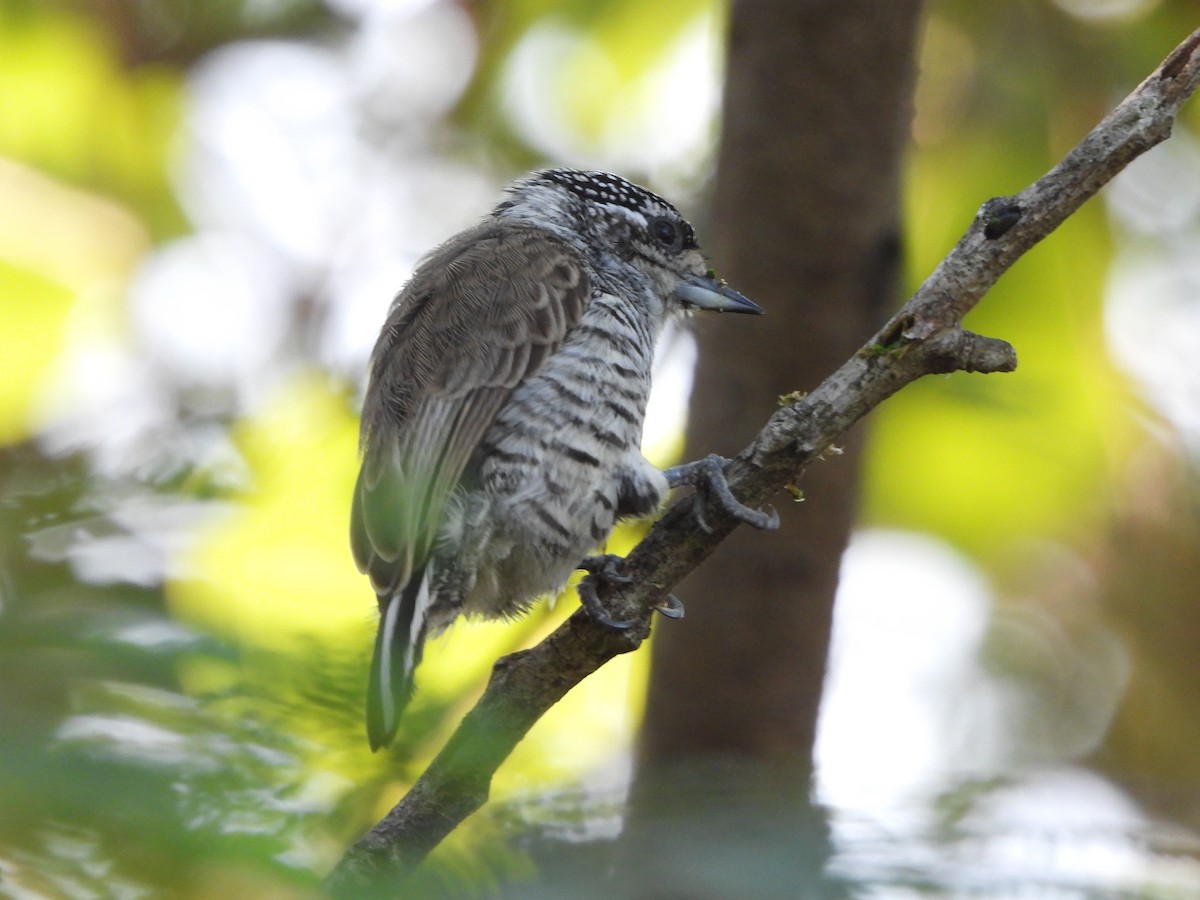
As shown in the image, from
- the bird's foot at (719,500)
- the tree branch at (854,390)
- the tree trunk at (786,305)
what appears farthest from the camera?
the tree trunk at (786,305)

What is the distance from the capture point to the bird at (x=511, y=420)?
270 centimetres

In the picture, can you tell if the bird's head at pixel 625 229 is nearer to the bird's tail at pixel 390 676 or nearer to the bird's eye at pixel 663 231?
the bird's eye at pixel 663 231

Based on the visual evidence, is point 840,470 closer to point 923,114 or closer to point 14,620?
point 923,114

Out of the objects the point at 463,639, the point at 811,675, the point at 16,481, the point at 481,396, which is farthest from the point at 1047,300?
the point at 16,481

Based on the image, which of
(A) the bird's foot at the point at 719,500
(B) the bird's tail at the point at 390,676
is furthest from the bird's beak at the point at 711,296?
(B) the bird's tail at the point at 390,676

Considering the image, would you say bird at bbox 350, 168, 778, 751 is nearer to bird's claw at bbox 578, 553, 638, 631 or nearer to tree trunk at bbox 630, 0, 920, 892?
bird's claw at bbox 578, 553, 638, 631

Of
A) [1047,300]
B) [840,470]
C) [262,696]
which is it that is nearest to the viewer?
[262,696]

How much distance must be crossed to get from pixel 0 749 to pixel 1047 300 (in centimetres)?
352

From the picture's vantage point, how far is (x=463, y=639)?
262 cm

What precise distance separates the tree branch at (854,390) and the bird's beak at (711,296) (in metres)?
1.07

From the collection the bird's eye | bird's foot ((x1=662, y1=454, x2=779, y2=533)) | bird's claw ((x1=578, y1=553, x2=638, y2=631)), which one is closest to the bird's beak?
the bird's eye

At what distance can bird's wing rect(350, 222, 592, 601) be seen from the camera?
2.60 metres

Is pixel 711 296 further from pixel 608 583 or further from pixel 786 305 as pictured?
pixel 608 583

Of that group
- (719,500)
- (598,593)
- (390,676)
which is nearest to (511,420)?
(598,593)
